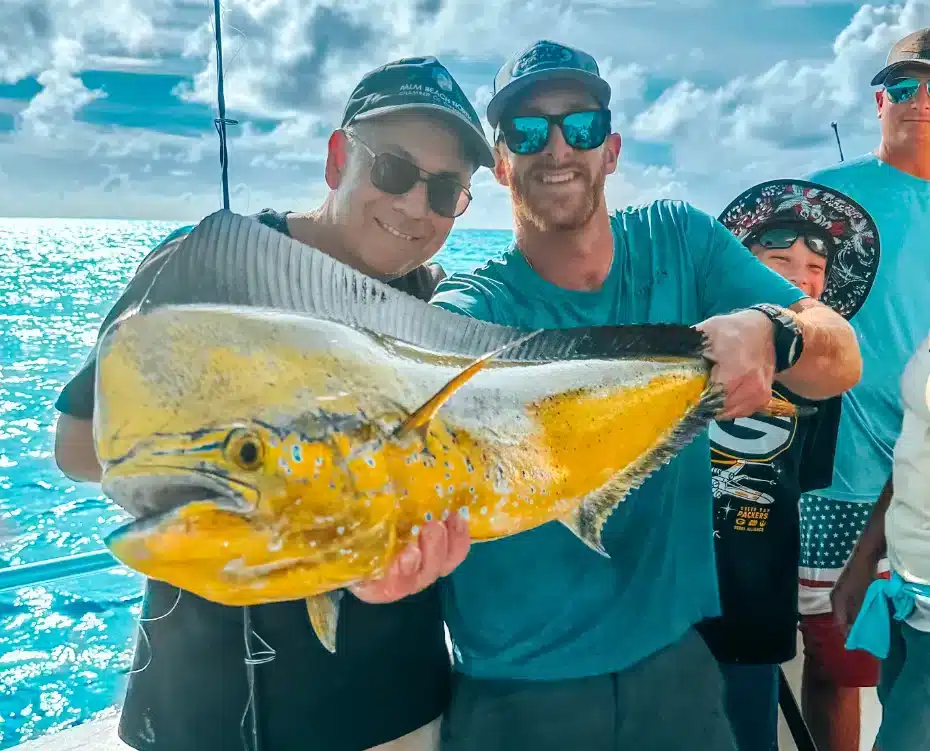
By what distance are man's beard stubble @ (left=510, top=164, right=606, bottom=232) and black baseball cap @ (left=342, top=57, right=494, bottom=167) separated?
0.08 meters

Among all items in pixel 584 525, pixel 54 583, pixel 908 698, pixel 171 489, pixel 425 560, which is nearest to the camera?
pixel 171 489

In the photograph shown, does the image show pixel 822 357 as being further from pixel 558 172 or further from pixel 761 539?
pixel 761 539

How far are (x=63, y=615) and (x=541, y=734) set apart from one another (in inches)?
156

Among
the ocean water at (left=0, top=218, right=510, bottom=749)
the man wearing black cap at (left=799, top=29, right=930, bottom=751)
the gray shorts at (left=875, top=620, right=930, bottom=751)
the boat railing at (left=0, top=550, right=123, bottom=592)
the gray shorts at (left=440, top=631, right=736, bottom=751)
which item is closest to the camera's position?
the gray shorts at (left=440, top=631, right=736, bottom=751)

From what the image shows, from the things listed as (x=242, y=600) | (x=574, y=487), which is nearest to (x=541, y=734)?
(x=574, y=487)

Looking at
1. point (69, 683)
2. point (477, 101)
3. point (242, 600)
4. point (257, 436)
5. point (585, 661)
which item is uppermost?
point (477, 101)

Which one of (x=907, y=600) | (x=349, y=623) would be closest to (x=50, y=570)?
(x=349, y=623)

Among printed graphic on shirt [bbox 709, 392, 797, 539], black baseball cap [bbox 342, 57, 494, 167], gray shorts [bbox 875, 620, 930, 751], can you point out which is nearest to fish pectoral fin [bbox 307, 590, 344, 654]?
black baseball cap [bbox 342, 57, 494, 167]

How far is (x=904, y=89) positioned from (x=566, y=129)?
149 cm

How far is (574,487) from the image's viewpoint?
2.78 ft

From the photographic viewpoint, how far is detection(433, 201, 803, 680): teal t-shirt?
1130mm

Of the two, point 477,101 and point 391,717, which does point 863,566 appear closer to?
point 391,717

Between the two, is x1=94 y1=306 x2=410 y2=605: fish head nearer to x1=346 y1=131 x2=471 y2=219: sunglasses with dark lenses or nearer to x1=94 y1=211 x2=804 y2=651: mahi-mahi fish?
x1=94 y1=211 x2=804 y2=651: mahi-mahi fish

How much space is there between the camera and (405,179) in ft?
3.81
